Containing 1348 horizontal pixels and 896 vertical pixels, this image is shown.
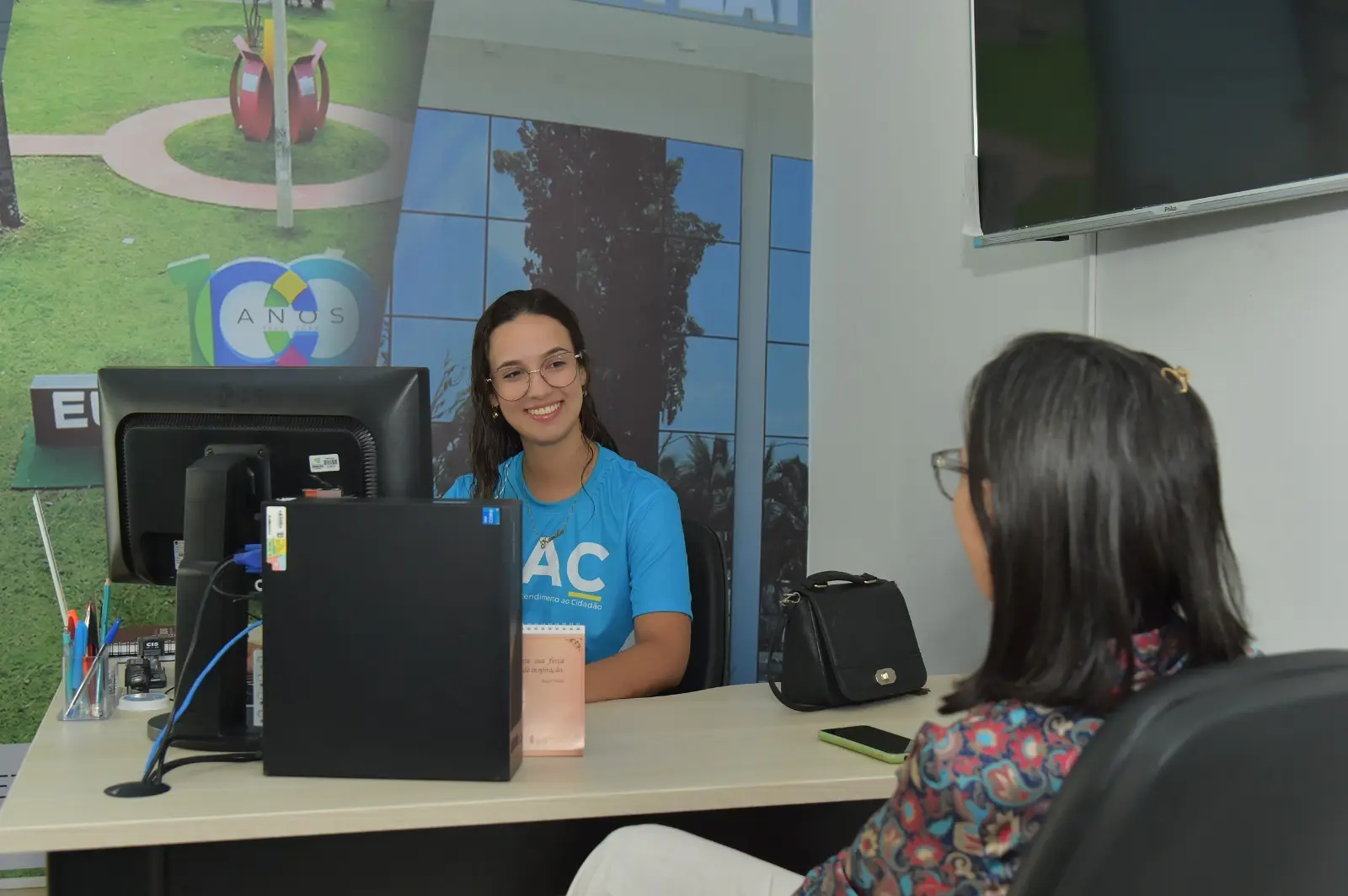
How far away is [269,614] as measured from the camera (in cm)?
142

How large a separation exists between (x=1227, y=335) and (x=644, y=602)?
1.06 m

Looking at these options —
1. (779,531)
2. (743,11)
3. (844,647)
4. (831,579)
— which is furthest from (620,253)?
(844,647)

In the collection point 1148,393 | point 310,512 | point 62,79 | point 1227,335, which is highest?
point 62,79

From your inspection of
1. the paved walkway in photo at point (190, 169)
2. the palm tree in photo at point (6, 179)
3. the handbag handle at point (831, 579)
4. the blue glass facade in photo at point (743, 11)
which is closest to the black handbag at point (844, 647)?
the handbag handle at point (831, 579)

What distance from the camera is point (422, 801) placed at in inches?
52.4

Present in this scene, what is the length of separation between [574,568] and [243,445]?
0.77 metres

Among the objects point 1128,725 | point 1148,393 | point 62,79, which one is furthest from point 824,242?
point 1128,725

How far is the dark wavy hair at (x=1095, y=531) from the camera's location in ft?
3.00

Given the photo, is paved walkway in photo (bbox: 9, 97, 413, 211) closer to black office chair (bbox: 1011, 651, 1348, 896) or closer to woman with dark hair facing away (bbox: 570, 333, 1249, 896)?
woman with dark hair facing away (bbox: 570, 333, 1249, 896)

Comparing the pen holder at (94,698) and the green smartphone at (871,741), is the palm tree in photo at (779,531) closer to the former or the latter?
the green smartphone at (871,741)

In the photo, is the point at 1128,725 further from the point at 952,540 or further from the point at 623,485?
the point at 952,540

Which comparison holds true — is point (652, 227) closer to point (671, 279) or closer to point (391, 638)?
point (671, 279)

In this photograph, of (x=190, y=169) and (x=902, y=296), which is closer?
(x=902, y=296)

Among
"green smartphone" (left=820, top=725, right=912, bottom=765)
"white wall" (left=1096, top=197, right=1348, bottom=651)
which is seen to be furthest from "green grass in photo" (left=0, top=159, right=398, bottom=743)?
"white wall" (left=1096, top=197, right=1348, bottom=651)
